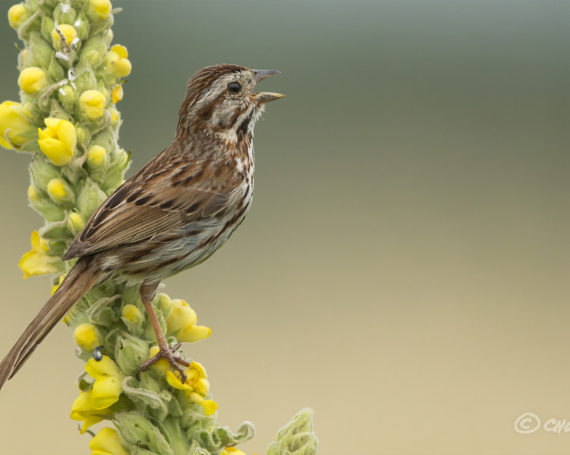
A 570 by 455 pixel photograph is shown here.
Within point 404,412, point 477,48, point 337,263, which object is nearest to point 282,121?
point 337,263

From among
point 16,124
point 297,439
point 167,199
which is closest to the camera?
point 297,439

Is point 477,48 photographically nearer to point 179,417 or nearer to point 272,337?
point 272,337

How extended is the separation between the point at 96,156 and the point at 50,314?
330 mm

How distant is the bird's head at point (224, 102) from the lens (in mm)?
2502

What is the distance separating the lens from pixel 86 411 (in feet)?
5.16

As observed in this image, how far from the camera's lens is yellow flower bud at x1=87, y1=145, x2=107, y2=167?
1.61m

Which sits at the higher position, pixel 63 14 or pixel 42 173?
pixel 63 14

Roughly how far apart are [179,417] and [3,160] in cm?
678

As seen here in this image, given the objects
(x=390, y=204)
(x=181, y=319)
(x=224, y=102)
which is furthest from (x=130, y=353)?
(x=390, y=204)

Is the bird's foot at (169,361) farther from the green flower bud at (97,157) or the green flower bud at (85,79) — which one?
the green flower bud at (85,79)

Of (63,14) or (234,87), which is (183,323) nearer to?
(63,14)

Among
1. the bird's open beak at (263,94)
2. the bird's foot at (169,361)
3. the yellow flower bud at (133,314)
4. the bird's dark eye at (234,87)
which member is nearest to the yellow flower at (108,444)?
the bird's foot at (169,361)

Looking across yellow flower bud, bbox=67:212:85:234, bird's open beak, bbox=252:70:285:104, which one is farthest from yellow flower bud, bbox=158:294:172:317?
bird's open beak, bbox=252:70:285:104

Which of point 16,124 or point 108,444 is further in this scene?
point 16,124
